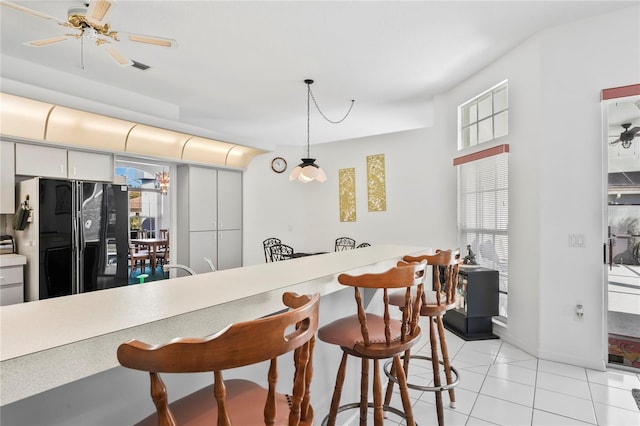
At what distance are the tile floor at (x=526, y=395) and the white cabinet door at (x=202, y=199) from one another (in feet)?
14.2

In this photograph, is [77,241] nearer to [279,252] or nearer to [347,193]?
[279,252]

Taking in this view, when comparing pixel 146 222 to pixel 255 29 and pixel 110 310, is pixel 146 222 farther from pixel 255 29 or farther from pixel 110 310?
pixel 110 310

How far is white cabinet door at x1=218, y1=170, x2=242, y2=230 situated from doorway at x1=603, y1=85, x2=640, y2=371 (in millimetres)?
5570

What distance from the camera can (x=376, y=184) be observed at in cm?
627

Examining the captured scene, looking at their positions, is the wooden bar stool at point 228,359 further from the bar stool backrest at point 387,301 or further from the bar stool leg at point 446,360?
the bar stool leg at point 446,360

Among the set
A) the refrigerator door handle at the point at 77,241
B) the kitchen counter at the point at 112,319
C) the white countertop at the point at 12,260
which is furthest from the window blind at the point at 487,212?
the white countertop at the point at 12,260

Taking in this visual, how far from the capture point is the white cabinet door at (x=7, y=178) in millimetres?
3693

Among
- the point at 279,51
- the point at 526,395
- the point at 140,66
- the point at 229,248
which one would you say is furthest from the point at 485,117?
the point at 229,248

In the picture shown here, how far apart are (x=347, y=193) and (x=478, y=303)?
346 centimetres

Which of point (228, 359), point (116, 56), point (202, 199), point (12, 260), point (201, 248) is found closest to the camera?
point (228, 359)

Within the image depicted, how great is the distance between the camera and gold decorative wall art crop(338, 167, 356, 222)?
663cm

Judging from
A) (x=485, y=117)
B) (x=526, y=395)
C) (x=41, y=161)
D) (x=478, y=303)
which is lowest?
(x=526, y=395)

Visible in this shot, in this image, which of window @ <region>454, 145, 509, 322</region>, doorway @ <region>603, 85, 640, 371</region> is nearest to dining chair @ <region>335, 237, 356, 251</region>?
window @ <region>454, 145, 509, 322</region>

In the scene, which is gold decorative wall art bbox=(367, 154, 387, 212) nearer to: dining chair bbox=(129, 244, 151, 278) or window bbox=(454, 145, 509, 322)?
window bbox=(454, 145, 509, 322)
